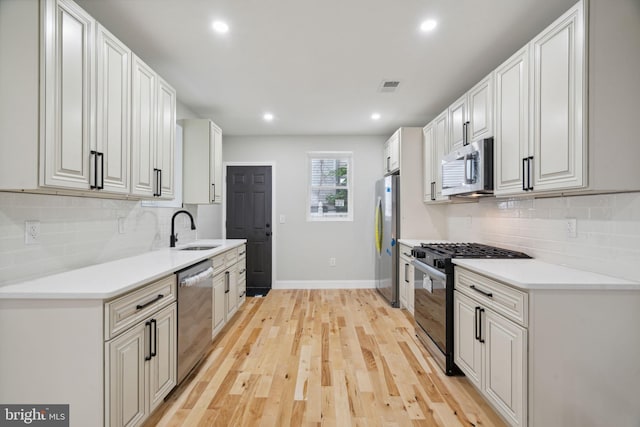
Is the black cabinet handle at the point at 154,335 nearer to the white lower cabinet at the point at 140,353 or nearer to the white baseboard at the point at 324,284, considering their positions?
the white lower cabinet at the point at 140,353

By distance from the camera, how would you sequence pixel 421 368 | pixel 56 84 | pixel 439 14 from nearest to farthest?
pixel 56 84 → pixel 439 14 → pixel 421 368

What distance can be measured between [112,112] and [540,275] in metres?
2.80

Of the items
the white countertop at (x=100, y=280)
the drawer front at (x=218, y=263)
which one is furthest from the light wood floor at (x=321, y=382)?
the white countertop at (x=100, y=280)

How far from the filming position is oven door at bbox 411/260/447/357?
2385mm

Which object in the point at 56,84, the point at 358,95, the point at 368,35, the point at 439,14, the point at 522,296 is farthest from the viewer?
the point at 358,95

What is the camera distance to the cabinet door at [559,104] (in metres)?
1.58

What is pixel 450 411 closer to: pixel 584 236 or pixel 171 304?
pixel 584 236

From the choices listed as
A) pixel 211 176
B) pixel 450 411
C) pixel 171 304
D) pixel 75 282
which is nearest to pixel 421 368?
pixel 450 411

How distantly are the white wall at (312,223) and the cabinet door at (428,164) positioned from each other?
3.92 ft

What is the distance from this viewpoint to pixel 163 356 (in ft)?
6.09

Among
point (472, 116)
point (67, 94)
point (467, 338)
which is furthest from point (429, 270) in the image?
point (67, 94)

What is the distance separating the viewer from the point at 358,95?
335cm

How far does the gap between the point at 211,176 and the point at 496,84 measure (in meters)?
3.05

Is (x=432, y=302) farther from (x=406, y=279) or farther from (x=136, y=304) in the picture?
(x=136, y=304)
